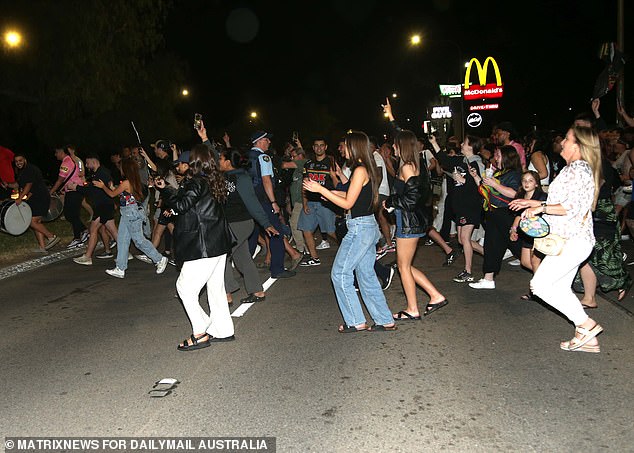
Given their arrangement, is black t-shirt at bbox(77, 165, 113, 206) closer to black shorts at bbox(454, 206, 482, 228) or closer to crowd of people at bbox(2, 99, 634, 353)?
crowd of people at bbox(2, 99, 634, 353)

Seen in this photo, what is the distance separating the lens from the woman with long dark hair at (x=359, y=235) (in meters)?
5.97

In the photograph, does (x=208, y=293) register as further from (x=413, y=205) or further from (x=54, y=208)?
(x=54, y=208)

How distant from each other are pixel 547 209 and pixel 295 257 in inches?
206

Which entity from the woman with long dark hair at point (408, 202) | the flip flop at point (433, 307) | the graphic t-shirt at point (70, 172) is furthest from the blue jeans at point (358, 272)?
the graphic t-shirt at point (70, 172)

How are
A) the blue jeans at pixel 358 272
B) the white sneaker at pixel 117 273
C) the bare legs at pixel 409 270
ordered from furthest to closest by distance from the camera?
the white sneaker at pixel 117 273
the bare legs at pixel 409 270
the blue jeans at pixel 358 272

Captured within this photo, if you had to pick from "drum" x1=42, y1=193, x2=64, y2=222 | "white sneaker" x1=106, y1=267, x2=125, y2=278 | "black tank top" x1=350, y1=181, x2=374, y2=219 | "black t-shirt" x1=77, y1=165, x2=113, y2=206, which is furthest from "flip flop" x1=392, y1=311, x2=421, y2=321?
"drum" x1=42, y1=193, x2=64, y2=222

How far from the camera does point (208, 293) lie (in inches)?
240

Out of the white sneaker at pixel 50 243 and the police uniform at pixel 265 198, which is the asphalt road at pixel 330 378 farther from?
the white sneaker at pixel 50 243

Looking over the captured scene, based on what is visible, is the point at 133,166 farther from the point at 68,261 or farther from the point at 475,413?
the point at 475,413

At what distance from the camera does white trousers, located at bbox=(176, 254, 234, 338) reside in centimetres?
579

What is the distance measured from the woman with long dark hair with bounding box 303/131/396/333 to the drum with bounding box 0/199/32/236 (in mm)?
8157

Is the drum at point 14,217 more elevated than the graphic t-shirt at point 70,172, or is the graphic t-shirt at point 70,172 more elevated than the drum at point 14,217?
the graphic t-shirt at point 70,172

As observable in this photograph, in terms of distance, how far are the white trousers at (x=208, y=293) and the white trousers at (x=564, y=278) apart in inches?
109

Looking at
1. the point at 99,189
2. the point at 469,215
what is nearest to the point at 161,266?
the point at 99,189
